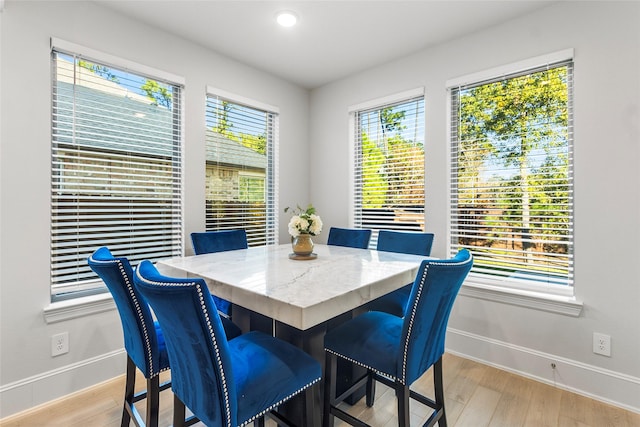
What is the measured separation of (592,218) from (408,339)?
173 cm

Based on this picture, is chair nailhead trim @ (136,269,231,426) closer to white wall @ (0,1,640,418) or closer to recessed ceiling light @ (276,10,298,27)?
white wall @ (0,1,640,418)

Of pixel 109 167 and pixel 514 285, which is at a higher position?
pixel 109 167

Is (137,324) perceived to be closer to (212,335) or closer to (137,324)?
(137,324)

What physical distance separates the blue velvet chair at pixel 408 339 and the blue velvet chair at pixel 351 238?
1.14 m

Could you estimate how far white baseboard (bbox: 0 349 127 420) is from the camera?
191cm

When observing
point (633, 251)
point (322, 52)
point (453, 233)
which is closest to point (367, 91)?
point (322, 52)

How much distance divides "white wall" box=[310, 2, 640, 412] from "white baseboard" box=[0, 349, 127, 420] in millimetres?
2733

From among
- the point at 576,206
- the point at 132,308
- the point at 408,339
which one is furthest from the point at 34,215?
the point at 576,206

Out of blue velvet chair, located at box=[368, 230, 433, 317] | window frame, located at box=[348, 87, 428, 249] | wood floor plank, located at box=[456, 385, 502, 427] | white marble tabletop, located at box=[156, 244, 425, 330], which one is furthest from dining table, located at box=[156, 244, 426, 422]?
window frame, located at box=[348, 87, 428, 249]

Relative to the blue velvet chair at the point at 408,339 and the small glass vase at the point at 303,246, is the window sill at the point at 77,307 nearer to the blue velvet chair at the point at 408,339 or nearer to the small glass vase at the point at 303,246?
Answer: the small glass vase at the point at 303,246

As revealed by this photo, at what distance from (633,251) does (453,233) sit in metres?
1.14

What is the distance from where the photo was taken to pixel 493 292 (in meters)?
2.50

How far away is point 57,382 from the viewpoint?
2.07 meters

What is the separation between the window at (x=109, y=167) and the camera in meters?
2.16
